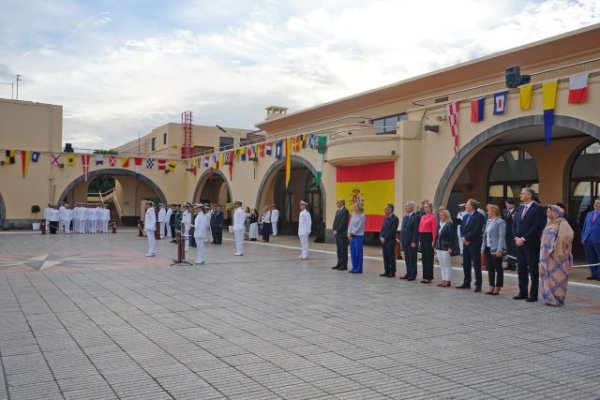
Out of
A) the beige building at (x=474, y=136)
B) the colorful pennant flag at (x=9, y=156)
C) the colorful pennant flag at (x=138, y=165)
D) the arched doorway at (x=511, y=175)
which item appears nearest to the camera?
the beige building at (x=474, y=136)

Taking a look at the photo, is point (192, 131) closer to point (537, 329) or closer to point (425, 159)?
point (425, 159)

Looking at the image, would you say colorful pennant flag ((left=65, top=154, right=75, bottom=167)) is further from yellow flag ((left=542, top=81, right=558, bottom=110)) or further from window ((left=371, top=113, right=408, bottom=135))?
yellow flag ((left=542, top=81, right=558, bottom=110))

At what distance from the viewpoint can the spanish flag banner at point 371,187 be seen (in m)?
19.3

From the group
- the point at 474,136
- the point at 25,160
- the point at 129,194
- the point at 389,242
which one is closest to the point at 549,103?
the point at 474,136

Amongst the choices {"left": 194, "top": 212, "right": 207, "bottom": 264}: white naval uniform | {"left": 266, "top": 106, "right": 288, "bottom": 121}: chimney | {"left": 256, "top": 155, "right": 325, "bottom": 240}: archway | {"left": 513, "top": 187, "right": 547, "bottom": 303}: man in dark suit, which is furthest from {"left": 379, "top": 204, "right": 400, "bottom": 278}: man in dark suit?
{"left": 266, "top": 106, "right": 288, "bottom": 121}: chimney

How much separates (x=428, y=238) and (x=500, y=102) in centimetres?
604

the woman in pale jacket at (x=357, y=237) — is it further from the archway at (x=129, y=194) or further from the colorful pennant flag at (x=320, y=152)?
the archway at (x=129, y=194)

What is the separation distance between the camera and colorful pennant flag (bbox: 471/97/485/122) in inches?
626

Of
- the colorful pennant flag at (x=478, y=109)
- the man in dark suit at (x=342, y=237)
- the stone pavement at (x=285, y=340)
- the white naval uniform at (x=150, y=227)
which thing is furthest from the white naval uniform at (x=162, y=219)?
the colorful pennant flag at (x=478, y=109)

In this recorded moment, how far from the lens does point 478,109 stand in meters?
16.0

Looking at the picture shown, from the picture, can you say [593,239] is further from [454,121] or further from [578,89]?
[454,121]

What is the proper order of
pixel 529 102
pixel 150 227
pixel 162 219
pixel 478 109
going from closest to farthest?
pixel 529 102 < pixel 150 227 < pixel 478 109 < pixel 162 219

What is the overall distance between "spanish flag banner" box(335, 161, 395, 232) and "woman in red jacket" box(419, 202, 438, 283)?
757cm

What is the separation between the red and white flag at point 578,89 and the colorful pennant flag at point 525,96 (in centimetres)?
118
